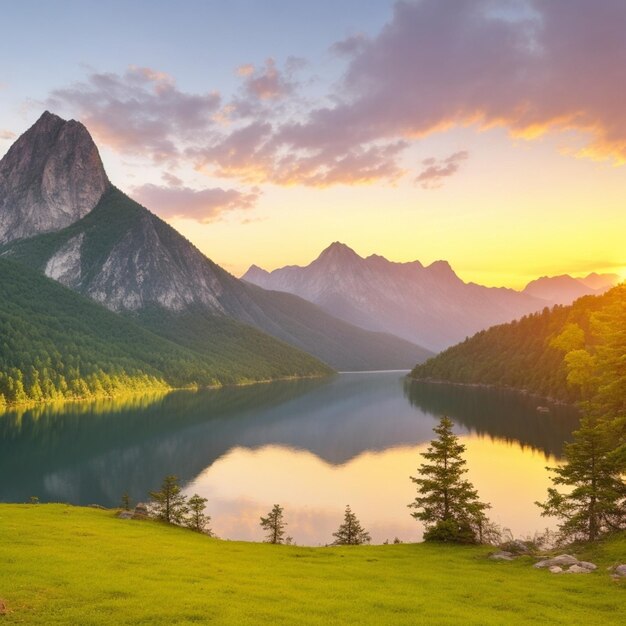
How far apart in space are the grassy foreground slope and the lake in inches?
1077

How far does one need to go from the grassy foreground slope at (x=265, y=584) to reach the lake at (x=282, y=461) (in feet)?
89.8

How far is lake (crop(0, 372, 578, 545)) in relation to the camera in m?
80.7

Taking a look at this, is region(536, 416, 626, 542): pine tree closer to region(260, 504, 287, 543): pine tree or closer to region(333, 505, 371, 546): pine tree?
region(333, 505, 371, 546): pine tree

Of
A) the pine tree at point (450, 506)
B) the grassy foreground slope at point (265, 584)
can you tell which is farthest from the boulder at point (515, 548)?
the pine tree at point (450, 506)

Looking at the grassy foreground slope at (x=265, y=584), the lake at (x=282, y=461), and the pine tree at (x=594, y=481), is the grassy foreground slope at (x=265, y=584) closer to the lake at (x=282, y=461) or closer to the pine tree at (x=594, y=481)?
the pine tree at (x=594, y=481)

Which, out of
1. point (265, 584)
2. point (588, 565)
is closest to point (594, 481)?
point (588, 565)

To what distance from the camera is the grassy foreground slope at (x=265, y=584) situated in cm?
2662

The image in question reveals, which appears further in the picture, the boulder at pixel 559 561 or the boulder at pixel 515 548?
the boulder at pixel 515 548

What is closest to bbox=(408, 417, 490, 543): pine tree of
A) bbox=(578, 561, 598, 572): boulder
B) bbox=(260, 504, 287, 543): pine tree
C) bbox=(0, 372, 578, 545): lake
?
bbox=(578, 561, 598, 572): boulder

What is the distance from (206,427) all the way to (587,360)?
416 ft

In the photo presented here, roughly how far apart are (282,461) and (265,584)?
291ft

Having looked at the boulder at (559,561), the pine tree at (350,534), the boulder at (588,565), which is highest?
the boulder at (588,565)

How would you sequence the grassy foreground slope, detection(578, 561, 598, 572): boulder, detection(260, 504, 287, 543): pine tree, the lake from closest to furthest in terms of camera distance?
the grassy foreground slope → detection(578, 561, 598, 572): boulder → detection(260, 504, 287, 543): pine tree → the lake

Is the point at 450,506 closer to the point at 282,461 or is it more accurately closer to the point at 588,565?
the point at 588,565
